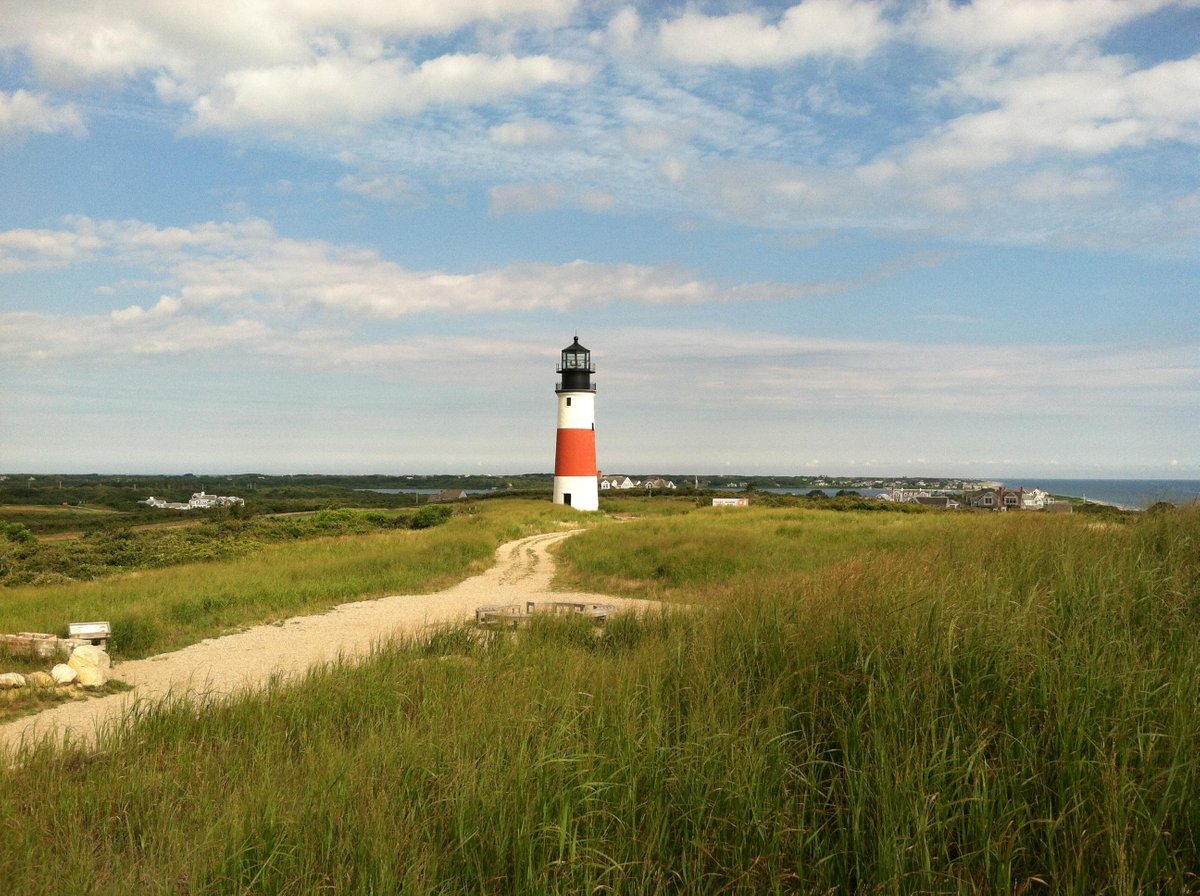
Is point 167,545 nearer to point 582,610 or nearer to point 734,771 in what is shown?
point 582,610

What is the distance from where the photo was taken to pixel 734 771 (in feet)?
12.8

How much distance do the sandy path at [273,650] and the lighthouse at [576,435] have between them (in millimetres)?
25644

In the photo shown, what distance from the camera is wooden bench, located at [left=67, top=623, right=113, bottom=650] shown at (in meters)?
11.1

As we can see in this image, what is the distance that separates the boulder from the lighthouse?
36320 millimetres

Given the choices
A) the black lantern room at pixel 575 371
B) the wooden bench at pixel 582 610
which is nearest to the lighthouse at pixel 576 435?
the black lantern room at pixel 575 371

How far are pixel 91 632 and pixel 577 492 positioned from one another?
1408 inches

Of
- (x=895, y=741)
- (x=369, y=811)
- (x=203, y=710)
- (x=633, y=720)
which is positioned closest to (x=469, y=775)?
(x=369, y=811)

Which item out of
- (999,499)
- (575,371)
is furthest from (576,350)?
(999,499)

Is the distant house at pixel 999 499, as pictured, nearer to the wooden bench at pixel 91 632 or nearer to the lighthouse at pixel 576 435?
the lighthouse at pixel 576 435

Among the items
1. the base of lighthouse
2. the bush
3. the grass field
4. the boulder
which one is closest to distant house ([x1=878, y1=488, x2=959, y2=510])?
the base of lighthouse

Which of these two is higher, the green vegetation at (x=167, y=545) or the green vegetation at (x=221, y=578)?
the green vegetation at (x=221, y=578)

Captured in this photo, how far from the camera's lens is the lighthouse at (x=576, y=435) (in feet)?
151

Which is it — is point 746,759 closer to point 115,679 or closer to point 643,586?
point 115,679

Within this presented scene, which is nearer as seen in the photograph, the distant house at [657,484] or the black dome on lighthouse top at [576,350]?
the black dome on lighthouse top at [576,350]
